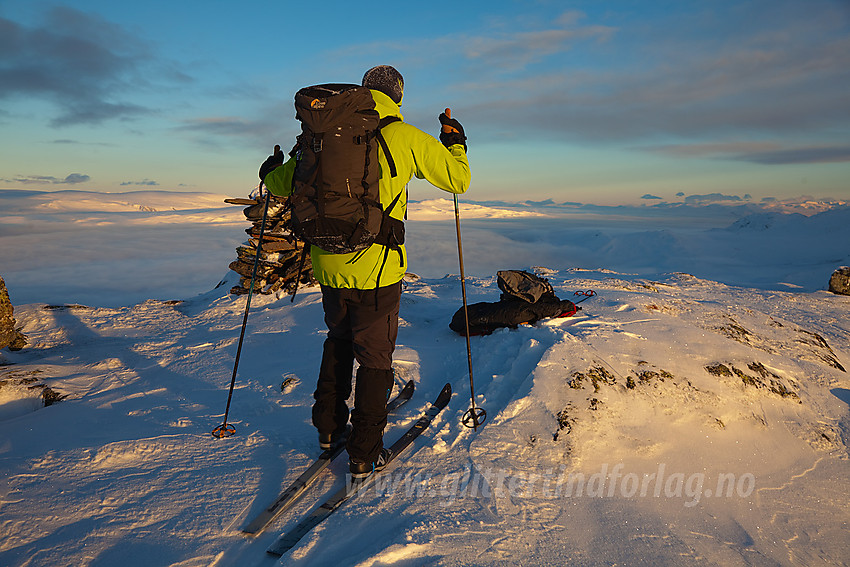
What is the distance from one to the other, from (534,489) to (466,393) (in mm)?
1611

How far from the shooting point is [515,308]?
6.85 metres

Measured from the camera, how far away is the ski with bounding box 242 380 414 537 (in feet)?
10.5

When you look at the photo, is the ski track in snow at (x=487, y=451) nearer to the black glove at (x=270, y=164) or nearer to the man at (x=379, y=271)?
the man at (x=379, y=271)

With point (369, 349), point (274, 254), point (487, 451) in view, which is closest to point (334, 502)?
point (369, 349)

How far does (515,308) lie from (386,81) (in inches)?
162

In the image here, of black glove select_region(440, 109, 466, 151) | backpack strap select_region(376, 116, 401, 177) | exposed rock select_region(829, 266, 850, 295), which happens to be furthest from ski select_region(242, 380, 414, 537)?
exposed rock select_region(829, 266, 850, 295)

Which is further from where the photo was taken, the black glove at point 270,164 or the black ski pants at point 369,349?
the black glove at point 270,164

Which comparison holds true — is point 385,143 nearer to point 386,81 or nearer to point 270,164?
point 386,81

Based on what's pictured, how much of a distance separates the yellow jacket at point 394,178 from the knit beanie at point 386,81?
0.32 feet

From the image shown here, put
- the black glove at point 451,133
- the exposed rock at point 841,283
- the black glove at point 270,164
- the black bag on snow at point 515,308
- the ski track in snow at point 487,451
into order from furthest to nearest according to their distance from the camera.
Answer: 1. the exposed rock at point 841,283
2. the black bag on snow at point 515,308
3. the black glove at point 270,164
4. the black glove at point 451,133
5. the ski track in snow at point 487,451

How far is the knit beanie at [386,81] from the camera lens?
369 centimetres

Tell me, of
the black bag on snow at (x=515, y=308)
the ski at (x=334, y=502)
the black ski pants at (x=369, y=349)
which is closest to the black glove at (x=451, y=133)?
the black ski pants at (x=369, y=349)

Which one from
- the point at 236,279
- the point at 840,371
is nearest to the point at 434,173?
the point at 840,371

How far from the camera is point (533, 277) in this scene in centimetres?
726
